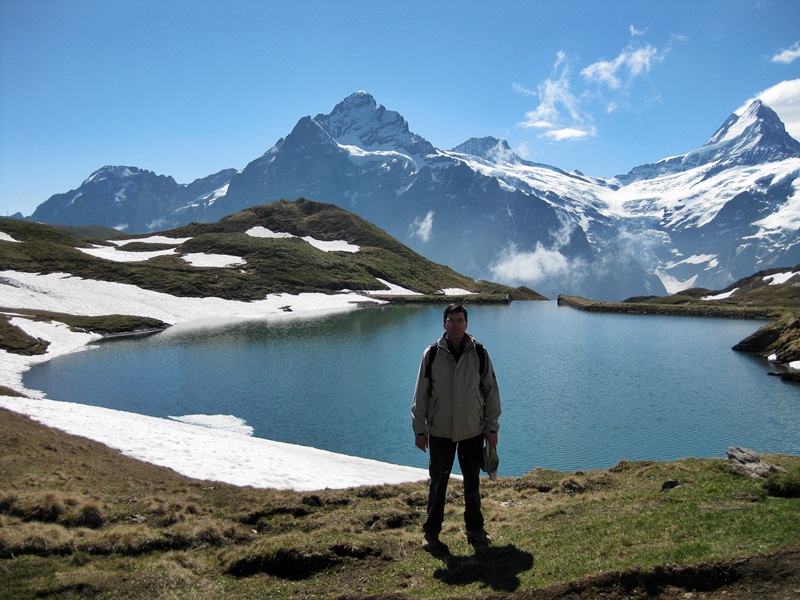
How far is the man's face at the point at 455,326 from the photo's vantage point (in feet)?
34.9

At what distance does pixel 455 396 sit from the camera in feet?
35.4

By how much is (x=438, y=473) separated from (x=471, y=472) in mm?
715

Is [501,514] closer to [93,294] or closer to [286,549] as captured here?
[286,549]

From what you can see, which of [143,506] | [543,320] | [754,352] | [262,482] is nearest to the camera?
[143,506]

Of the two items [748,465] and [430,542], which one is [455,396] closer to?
[430,542]

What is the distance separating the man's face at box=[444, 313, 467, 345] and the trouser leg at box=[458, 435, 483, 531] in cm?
222

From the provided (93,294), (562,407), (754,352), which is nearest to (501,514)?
(562,407)

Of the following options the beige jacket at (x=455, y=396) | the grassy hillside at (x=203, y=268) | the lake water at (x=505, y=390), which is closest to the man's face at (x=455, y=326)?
the beige jacket at (x=455, y=396)

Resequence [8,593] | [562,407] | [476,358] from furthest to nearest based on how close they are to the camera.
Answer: [562,407] < [476,358] < [8,593]

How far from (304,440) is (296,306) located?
10846 centimetres

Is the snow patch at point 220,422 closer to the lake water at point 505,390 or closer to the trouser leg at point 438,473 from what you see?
the lake water at point 505,390

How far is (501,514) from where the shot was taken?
47.7 feet

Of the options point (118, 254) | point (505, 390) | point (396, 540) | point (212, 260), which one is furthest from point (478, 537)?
point (118, 254)

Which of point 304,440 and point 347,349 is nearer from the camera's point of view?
point 304,440
